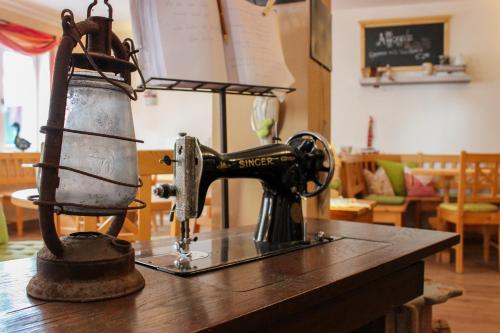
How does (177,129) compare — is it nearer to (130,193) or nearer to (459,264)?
(459,264)

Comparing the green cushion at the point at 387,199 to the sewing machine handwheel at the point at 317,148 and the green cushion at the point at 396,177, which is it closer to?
the green cushion at the point at 396,177

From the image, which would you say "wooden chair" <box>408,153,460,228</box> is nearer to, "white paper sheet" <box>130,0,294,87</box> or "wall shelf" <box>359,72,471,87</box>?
"wall shelf" <box>359,72,471,87</box>

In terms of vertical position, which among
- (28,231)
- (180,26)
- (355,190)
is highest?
(180,26)

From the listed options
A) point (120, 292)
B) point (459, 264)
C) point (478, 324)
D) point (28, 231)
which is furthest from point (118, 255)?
point (28, 231)

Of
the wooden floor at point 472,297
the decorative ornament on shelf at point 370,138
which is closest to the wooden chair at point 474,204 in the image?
the wooden floor at point 472,297

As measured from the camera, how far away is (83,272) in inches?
28.4

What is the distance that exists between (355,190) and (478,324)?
240 centimetres

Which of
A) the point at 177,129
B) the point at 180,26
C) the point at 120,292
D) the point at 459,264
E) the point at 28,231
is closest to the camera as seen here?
the point at 120,292

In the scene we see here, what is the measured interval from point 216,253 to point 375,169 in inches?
199

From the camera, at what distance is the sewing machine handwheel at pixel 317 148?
1.27m

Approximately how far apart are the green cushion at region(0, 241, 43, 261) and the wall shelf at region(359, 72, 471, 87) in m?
4.78

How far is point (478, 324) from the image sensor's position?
281 cm

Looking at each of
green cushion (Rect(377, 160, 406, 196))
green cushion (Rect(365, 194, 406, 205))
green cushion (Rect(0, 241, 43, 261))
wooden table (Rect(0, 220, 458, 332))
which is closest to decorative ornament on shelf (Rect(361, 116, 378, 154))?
green cushion (Rect(377, 160, 406, 196))

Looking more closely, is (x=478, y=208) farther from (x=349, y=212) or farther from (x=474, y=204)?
(x=349, y=212)
